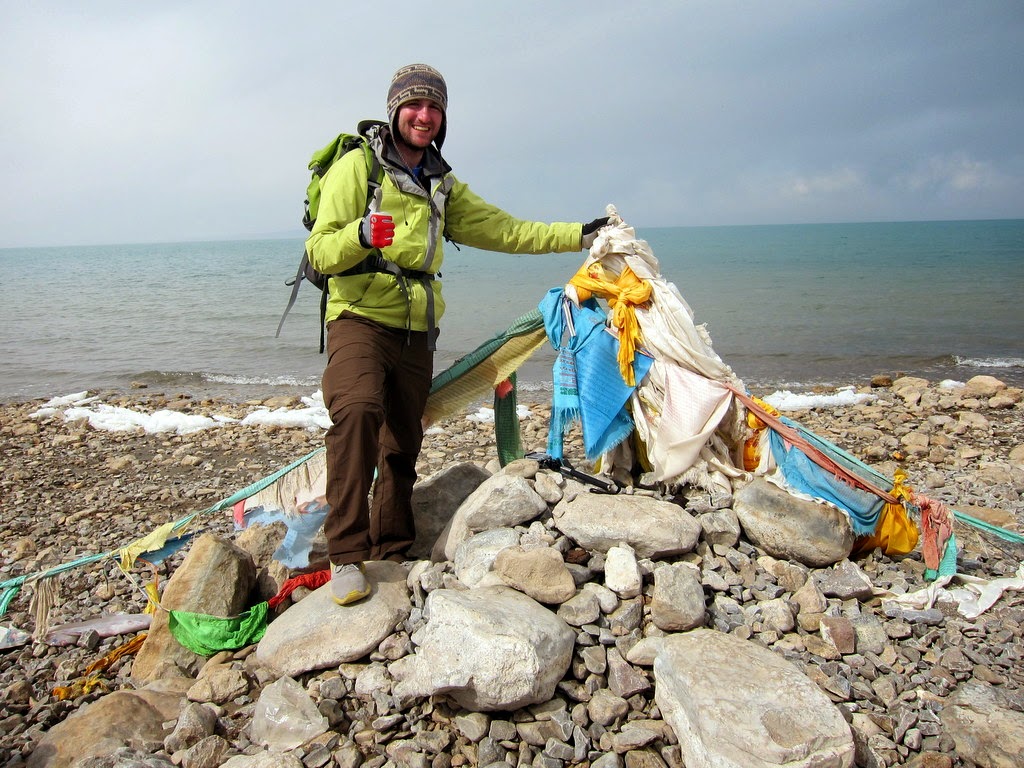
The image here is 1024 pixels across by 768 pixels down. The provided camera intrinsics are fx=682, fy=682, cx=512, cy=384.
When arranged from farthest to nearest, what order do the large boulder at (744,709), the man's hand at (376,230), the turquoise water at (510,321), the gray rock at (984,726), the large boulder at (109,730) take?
the turquoise water at (510,321), the man's hand at (376,230), the large boulder at (109,730), the gray rock at (984,726), the large boulder at (744,709)

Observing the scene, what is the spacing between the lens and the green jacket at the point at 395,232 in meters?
3.27

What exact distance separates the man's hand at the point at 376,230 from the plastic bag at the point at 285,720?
199cm

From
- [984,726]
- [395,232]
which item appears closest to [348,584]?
[395,232]

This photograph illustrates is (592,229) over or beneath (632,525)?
over

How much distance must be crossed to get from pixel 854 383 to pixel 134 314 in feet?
80.8

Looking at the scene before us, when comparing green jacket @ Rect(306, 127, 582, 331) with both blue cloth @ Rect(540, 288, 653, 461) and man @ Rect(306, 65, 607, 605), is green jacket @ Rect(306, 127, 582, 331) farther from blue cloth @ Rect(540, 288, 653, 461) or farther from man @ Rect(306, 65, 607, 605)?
blue cloth @ Rect(540, 288, 653, 461)

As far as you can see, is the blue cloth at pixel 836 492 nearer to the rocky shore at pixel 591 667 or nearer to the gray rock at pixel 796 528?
the gray rock at pixel 796 528

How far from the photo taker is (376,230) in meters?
3.04

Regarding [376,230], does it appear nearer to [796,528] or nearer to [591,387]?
[591,387]

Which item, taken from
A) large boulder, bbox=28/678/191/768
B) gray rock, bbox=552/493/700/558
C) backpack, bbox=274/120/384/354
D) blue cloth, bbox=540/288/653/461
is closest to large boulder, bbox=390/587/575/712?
gray rock, bbox=552/493/700/558

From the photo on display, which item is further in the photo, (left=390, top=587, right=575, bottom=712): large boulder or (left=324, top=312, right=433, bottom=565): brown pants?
(left=324, top=312, right=433, bottom=565): brown pants

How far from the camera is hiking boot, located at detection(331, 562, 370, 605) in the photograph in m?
3.19

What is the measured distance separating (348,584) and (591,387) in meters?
1.69

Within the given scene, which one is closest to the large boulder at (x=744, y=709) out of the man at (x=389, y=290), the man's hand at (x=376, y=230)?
the man at (x=389, y=290)
